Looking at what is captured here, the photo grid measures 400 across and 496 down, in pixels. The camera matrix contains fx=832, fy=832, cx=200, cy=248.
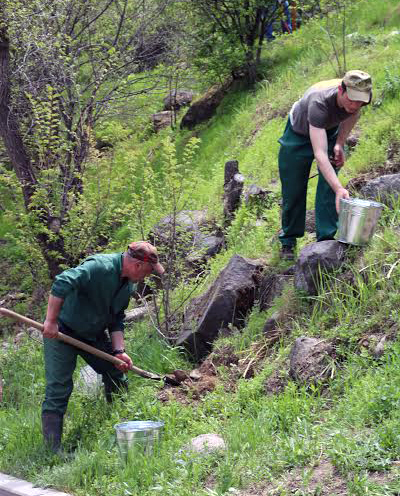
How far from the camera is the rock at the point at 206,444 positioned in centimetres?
546

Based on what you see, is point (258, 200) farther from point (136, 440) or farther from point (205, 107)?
point (205, 107)

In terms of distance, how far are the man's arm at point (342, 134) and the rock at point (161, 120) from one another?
41.7 ft

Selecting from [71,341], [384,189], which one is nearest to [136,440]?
[71,341]

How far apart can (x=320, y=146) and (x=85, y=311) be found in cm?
235

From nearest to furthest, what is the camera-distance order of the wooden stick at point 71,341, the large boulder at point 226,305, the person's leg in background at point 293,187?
the wooden stick at point 71,341
the person's leg in background at point 293,187
the large boulder at point 226,305

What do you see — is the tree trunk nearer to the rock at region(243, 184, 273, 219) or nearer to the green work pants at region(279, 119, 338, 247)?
the rock at region(243, 184, 273, 219)

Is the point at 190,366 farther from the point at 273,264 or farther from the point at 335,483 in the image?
the point at 335,483

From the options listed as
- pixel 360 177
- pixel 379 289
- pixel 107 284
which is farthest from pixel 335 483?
pixel 360 177

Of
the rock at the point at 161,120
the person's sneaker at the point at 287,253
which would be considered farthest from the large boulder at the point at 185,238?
the rock at the point at 161,120

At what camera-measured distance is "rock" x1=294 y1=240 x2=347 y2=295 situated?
693 centimetres

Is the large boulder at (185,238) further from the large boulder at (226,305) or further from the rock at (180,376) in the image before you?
the rock at (180,376)

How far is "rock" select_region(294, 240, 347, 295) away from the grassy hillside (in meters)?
0.11

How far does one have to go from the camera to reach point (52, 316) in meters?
6.25

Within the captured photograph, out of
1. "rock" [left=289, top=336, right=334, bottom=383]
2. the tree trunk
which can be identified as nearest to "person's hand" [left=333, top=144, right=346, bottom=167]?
"rock" [left=289, top=336, right=334, bottom=383]
